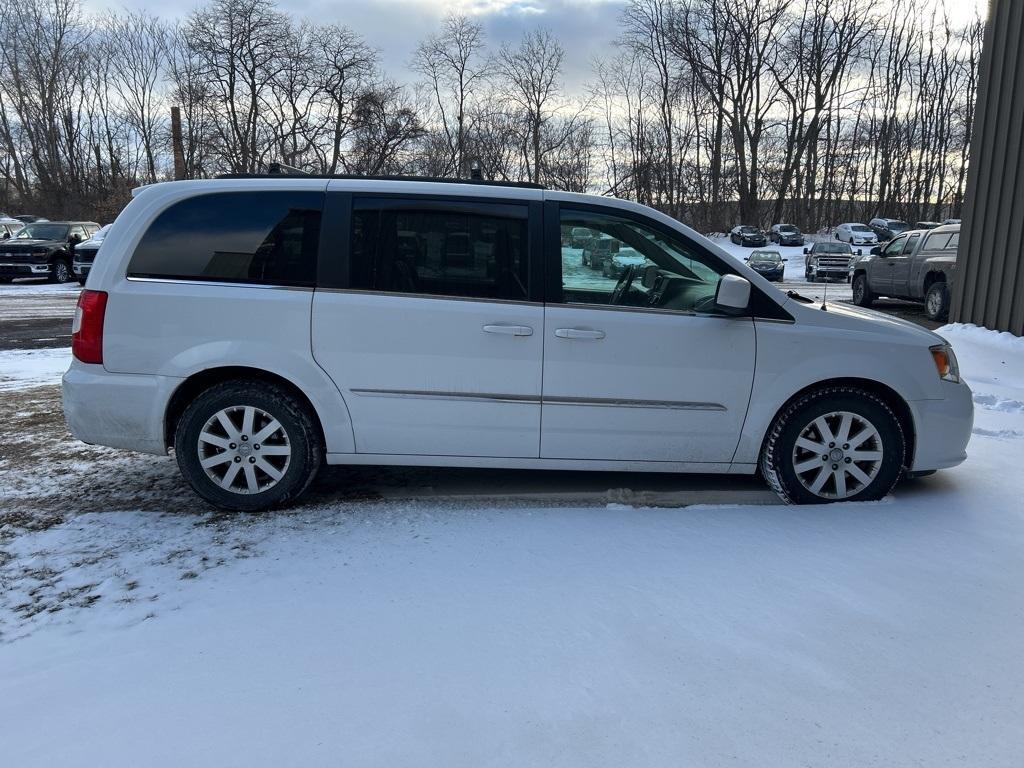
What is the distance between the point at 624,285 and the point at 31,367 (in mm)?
7369

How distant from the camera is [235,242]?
13.1 feet

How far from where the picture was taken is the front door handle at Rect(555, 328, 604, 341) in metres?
3.94

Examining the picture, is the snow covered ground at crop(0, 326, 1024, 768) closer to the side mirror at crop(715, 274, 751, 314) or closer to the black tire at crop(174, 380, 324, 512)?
the black tire at crop(174, 380, 324, 512)

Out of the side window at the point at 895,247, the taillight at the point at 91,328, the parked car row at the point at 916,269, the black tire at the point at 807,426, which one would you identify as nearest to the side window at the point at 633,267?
the black tire at the point at 807,426

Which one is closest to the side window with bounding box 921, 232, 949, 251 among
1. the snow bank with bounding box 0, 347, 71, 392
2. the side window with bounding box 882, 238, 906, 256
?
the side window with bounding box 882, 238, 906, 256

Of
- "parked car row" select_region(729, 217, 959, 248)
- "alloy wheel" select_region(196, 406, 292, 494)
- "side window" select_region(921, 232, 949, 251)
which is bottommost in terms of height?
"alloy wheel" select_region(196, 406, 292, 494)

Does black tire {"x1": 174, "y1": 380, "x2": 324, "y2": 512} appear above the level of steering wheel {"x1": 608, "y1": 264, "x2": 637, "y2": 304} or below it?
below


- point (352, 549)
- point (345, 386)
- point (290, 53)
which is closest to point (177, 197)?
point (345, 386)

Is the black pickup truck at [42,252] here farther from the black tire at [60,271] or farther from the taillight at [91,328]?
the taillight at [91,328]

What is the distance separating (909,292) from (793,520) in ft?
43.1

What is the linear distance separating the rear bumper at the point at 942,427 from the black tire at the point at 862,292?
13962 millimetres

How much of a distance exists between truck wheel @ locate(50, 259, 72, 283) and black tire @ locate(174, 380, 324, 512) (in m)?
20.3

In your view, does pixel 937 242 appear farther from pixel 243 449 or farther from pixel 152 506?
pixel 152 506

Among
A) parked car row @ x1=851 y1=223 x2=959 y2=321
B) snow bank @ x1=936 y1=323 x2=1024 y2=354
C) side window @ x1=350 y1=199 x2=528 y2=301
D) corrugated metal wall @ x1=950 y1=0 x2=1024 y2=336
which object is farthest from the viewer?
parked car row @ x1=851 y1=223 x2=959 y2=321
